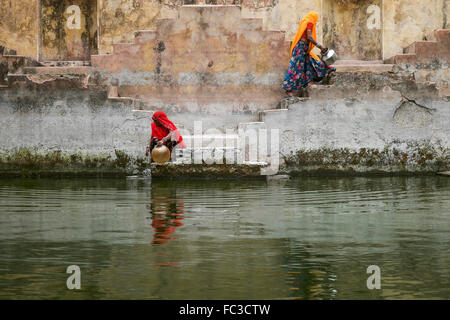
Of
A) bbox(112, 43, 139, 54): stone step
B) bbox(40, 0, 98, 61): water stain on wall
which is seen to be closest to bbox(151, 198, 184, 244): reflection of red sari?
bbox(112, 43, 139, 54): stone step

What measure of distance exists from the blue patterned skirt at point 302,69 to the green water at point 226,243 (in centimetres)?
384

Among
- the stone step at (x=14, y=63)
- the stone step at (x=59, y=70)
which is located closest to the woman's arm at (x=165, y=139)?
the stone step at (x=59, y=70)

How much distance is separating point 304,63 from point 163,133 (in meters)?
2.99

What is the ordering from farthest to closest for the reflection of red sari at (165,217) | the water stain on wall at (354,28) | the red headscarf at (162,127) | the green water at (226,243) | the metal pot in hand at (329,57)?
the water stain on wall at (354,28)
the metal pot in hand at (329,57)
the red headscarf at (162,127)
the reflection of red sari at (165,217)
the green water at (226,243)

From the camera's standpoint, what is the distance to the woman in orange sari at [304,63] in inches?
579

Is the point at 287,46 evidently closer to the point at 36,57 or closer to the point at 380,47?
the point at 380,47

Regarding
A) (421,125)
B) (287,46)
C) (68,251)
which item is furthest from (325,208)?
(287,46)

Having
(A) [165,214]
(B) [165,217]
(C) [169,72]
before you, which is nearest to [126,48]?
(C) [169,72]

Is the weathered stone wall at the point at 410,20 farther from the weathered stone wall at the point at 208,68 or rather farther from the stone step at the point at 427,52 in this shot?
the weathered stone wall at the point at 208,68

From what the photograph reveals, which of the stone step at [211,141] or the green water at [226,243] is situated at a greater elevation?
the stone step at [211,141]

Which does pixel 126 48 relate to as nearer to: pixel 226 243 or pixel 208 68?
pixel 208 68

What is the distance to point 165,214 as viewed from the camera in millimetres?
8414

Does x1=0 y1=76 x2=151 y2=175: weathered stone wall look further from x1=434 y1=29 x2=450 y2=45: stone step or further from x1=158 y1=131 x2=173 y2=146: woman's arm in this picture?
x1=434 y1=29 x2=450 y2=45: stone step

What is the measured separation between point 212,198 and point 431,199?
2.65m
